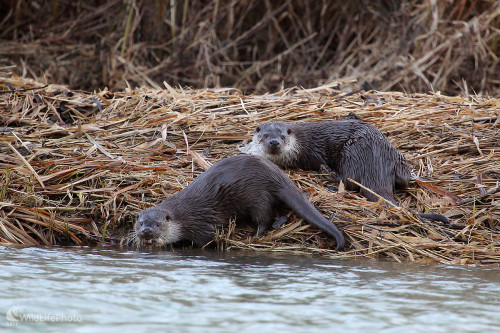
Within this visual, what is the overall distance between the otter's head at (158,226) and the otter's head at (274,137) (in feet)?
2.78

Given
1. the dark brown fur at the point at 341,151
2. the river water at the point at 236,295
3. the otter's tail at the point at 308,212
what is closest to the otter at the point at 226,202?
the otter's tail at the point at 308,212

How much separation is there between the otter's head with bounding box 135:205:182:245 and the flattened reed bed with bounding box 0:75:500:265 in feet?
0.71

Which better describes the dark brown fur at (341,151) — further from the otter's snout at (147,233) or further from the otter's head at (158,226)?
the otter's snout at (147,233)

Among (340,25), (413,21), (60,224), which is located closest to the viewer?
(60,224)

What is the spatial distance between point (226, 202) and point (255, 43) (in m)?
4.82

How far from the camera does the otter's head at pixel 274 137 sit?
4.10 metres

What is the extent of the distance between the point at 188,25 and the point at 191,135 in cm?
362

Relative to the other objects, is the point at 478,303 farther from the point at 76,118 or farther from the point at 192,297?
the point at 76,118

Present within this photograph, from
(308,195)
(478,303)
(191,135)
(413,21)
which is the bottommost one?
(478,303)

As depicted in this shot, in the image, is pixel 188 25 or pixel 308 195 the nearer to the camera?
pixel 308 195

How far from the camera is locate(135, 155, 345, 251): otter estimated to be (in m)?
3.53

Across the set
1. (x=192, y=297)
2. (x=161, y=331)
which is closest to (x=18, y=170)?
(x=192, y=297)

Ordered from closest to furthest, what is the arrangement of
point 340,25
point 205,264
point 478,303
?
point 478,303 → point 205,264 → point 340,25

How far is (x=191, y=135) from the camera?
4.52 m
